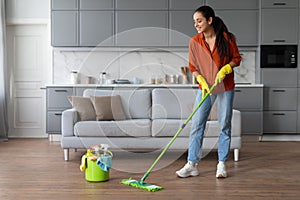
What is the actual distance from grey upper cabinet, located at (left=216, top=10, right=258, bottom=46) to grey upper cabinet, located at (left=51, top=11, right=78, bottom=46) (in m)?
2.01

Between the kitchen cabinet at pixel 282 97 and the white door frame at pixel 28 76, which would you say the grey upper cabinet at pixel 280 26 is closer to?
the kitchen cabinet at pixel 282 97

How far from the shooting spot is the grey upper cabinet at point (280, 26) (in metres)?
5.88

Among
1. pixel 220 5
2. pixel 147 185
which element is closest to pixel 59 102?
pixel 220 5

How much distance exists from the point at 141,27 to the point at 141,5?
301 mm

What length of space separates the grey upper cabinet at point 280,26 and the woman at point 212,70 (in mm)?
2685

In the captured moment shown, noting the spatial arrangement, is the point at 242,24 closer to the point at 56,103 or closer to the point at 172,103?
the point at 172,103

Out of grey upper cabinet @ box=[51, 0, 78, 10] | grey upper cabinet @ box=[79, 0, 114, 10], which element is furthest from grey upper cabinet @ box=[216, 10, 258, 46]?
grey upper cabinet @ box=[51, 0, 78, 10]

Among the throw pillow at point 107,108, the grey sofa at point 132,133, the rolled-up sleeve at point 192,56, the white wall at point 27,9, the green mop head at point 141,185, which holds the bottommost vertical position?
the green mop head at point 141,185

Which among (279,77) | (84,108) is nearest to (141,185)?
(84,108)

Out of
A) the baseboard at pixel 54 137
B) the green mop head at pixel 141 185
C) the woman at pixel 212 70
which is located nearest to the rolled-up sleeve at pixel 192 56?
the woman at pixel 212 70

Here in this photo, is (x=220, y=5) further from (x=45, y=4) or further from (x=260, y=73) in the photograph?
(x=45, y=4)

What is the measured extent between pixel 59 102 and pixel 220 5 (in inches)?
101

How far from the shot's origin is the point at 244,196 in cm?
287

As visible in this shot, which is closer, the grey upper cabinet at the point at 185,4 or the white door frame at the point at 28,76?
the grey upper cabinet at the point at 185,4
